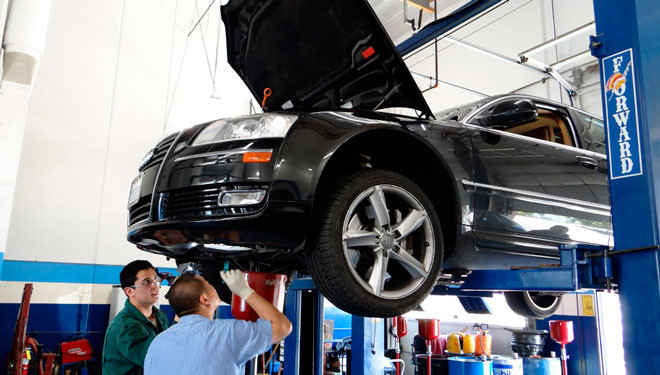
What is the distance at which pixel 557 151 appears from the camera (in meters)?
2.92

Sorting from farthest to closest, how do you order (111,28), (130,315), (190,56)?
(190,56) → (111,28) → (130,315)

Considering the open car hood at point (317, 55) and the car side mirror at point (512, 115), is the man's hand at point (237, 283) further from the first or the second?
the car side mirror at point (512, 115)

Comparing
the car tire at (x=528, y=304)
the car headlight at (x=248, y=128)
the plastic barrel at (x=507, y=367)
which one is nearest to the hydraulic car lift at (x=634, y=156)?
the car headlight at (x=248, y=128)

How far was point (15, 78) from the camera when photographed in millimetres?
6434

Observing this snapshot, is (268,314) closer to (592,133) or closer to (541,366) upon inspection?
(592,133)

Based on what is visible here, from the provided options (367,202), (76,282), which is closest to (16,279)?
(76,282)

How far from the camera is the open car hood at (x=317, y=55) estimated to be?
2.45 m

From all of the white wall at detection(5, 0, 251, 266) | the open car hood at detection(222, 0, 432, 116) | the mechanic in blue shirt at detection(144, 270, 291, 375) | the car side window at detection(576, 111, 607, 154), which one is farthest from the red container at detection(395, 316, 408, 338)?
the white wall at detection(5, 0, 251, 266)

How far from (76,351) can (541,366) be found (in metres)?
6.29

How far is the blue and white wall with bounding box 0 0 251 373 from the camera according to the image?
7.43m

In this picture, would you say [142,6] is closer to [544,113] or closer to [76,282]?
[76,282]

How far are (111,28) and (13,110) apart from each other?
2.91 meters

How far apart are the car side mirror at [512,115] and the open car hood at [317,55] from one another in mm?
384

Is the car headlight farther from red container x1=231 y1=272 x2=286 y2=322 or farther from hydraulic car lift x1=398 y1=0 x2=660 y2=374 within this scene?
hydraulic car lift x1=398 y1=0 x2=660 y2=374
